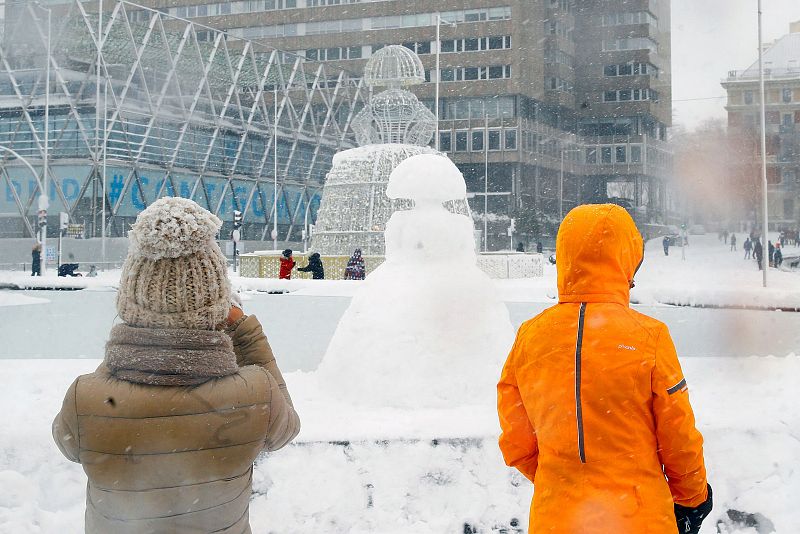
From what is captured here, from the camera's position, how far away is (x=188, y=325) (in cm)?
201

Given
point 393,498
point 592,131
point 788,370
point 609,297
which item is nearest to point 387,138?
point 788,370

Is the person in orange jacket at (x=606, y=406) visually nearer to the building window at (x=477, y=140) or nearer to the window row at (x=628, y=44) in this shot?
the window row at (x=628, y=44)

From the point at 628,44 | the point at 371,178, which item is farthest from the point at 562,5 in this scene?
the point at 371,178

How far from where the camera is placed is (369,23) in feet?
214

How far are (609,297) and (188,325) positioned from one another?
1.10 meters

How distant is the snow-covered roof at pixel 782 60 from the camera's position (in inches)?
471

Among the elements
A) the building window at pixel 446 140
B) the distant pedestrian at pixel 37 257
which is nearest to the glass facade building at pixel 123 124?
the distant pedestrian at pixel 37 257

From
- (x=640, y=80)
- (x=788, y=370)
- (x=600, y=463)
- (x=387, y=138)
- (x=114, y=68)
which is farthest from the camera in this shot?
(x=640, y=80)

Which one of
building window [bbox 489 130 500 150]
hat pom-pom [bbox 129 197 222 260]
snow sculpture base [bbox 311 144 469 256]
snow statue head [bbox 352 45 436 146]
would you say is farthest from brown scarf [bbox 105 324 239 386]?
building window [bbox 489 130 500 150]

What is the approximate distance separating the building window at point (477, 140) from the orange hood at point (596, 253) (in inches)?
2332

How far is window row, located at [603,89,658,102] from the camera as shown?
56.8m

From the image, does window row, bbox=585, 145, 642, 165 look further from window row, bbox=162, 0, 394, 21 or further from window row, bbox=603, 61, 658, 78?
window row, bbox=162, 0, 394, 21

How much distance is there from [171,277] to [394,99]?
2317 cm

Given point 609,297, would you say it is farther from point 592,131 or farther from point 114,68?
point 592,131
